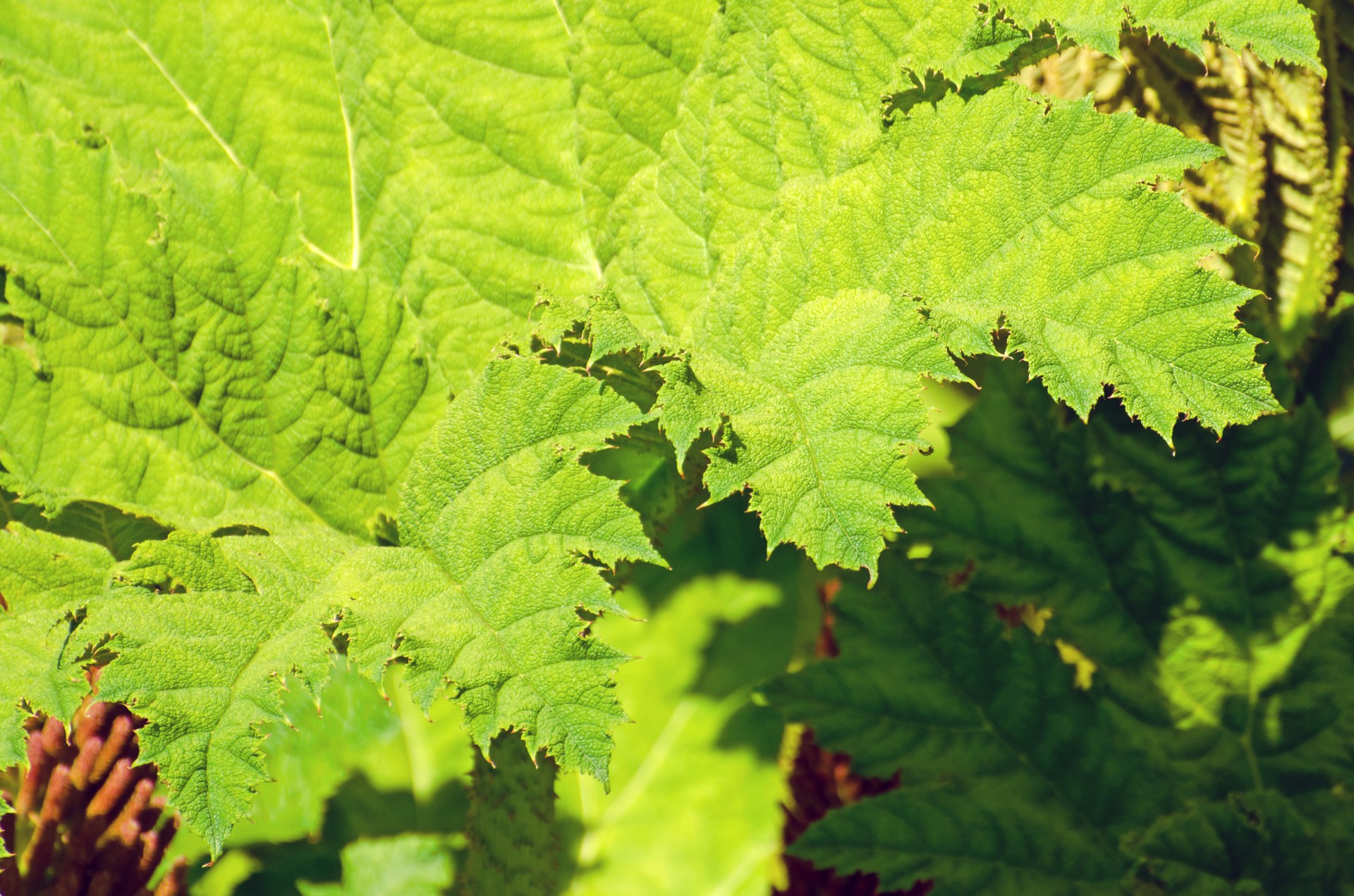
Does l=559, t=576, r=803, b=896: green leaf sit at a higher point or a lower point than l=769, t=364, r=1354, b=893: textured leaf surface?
lower

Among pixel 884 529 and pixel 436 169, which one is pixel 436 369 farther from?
pixel 884 529

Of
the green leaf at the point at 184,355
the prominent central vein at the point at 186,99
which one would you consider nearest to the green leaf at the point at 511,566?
the green leaf at the point at 184,355

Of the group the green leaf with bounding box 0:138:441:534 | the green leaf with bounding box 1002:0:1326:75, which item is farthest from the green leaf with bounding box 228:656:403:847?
the green leaf with bounding box 1002:0:1326:75

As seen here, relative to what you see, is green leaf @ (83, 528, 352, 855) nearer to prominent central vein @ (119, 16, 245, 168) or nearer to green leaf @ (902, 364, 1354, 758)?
prominent central vein @ (119, 16, 245, 168)

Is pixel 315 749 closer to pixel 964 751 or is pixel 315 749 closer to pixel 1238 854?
pixel 964 751

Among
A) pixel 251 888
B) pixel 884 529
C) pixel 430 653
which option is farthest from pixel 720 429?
pixel 251 888

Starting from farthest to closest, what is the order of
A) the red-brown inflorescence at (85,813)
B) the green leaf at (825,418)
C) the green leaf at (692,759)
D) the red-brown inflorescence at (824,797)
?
the green leaf at (692,759), the red-brown inflorescence at (824,797), the red-brown inflorescence at (85,813), the green leaf at (825,418)

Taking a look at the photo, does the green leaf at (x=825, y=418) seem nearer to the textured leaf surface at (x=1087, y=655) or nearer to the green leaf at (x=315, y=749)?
the textured leaf surface at (x=1087, y=655)
